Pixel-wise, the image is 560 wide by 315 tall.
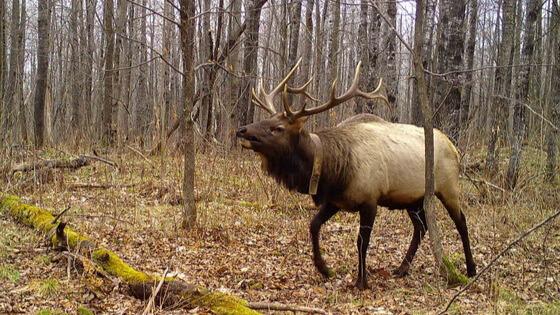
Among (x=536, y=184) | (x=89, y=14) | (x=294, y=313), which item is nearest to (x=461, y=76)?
(x=536, y=184)

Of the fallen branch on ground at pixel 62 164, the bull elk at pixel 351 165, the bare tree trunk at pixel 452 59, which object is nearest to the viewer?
the bull elk at pixel 351 165

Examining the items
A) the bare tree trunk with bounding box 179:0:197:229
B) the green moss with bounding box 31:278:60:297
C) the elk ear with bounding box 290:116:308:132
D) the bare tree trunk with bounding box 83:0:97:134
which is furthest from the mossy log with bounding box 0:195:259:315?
the bare tree trunk with bounding box 83:0:97:134

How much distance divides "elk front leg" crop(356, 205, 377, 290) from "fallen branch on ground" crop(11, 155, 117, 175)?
4837mm

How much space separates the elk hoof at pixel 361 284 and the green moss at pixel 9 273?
3.01m

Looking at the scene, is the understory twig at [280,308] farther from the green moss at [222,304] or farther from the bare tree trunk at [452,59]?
the bare tree trunk at [452,59]

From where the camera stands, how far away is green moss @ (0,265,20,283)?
15.2ft

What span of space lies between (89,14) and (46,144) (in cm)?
1268

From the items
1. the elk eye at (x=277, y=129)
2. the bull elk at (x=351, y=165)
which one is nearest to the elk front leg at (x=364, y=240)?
the bull elk at (x=351, y=165)

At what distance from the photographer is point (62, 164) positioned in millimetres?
9297

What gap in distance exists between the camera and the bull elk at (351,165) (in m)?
5.54

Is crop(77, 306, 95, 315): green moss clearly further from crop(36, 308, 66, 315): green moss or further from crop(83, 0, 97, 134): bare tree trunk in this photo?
crop(83, 0, 97, 134): bare tree trunk

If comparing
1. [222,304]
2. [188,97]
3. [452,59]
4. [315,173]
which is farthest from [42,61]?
[222,304]

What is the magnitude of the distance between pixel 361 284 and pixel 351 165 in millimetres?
1159

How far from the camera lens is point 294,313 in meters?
4.30
